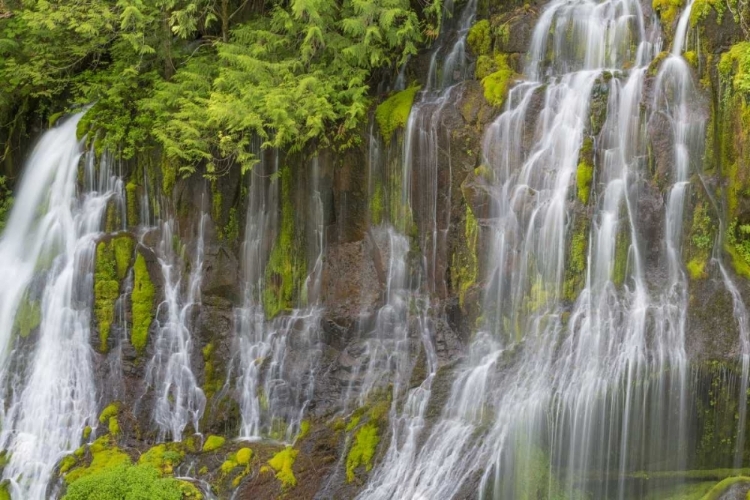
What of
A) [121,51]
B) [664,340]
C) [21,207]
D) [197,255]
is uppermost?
[121,51]

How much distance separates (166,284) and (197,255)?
0.75 m

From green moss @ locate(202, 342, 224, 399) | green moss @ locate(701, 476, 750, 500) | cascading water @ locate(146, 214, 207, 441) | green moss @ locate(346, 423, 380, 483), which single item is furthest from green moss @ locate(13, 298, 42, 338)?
green moss @ locate(701, 476, 750, 500)

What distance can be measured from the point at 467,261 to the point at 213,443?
4881 mm

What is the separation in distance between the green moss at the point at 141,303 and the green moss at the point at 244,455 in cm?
289

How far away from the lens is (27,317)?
1257 centimetres

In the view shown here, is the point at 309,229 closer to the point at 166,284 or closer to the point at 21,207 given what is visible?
the point at 166,284

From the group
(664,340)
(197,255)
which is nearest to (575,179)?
(664,340)

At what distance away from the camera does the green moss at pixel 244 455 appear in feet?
34.8

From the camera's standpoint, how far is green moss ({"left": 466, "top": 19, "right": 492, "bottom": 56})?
40.0ft

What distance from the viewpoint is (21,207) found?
13922mm

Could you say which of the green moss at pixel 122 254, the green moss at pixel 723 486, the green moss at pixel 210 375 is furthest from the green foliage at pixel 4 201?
the green moss at pixel 723 486

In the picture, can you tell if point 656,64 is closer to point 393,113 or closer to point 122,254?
point 393,113

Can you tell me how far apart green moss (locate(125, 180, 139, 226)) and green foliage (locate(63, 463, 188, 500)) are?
15.2 ft

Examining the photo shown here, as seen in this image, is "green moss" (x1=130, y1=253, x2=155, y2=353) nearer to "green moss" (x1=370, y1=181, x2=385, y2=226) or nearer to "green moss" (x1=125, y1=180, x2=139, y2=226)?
"green moss" (x1=125, y1=180, x2=139, y2=226)
